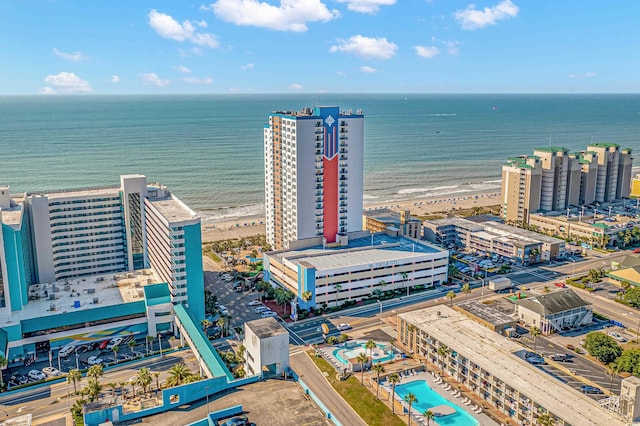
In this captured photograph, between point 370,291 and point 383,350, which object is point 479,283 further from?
point 383,350

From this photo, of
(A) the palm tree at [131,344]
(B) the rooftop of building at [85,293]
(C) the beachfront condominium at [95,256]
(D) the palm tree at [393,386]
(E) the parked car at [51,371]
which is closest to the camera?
(D) the palm tree at [393,386]

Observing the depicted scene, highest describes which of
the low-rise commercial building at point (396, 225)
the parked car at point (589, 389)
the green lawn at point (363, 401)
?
the low-rise commercial building at point (396, 225)

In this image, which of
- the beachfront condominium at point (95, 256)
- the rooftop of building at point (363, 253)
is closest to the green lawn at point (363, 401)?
the rooftop of building at point (363, 253)

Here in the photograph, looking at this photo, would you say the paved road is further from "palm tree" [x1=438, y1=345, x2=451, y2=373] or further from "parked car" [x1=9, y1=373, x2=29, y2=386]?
"parked car" [x1=9, y1=373, x2=29, y2=386]

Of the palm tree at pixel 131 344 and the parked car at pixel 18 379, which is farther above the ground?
the palm tree at pixel 131 344

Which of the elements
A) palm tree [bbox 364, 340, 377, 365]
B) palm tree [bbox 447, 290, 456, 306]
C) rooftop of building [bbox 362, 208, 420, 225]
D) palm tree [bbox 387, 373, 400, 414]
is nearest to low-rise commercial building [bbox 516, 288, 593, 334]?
palm tree [bbox 447, 290, 456, 306]

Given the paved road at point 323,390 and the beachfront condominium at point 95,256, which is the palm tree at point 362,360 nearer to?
the paved road at point 323,390

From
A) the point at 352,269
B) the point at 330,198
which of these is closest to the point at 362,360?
the point at 352,269

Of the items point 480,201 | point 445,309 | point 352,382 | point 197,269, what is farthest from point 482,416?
point 480,201
